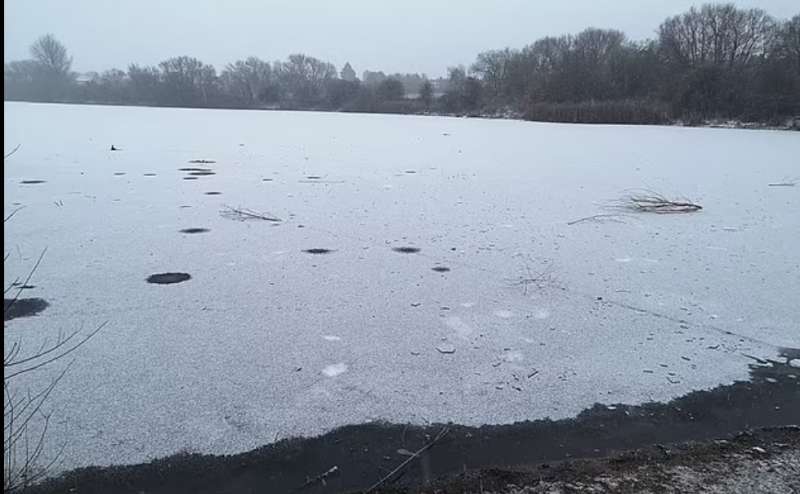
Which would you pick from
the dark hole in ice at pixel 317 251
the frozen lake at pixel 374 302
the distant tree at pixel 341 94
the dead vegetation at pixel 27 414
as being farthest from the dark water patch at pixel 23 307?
the distant tree at pixel 341 94

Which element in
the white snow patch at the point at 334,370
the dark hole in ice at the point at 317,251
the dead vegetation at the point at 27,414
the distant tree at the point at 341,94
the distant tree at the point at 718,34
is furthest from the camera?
the distant tree at the point at 341,94

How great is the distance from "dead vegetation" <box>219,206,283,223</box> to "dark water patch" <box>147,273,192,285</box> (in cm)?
242

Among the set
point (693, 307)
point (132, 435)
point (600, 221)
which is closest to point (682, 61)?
point (600, 221)

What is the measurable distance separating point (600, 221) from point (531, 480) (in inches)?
235

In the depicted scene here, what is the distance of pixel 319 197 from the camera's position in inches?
368

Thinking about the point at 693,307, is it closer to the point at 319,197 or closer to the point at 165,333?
the point at 165,333

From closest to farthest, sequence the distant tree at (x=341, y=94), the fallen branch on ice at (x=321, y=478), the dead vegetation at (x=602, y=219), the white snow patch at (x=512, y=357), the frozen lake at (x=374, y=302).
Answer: the fallen branch on ice at (x=321, y=478), the frozen lake at (x=374, y=302), the white snow patch at (x=512, y=357), the dead vegetation at (x=602, y=219), the distant tree at (x=341, y=94)

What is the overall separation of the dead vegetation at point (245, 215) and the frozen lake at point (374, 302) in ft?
0.50

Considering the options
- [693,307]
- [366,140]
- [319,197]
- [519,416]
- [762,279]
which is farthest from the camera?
[366,140]

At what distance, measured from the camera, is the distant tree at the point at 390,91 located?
211 feet

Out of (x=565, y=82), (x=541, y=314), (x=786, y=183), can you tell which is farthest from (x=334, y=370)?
(x=565, y=82)

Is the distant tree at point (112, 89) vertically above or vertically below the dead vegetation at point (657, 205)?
above

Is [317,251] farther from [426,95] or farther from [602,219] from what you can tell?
[426,95]

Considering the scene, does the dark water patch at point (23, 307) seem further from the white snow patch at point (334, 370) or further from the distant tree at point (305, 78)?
the distant tree at point (305, 78)
